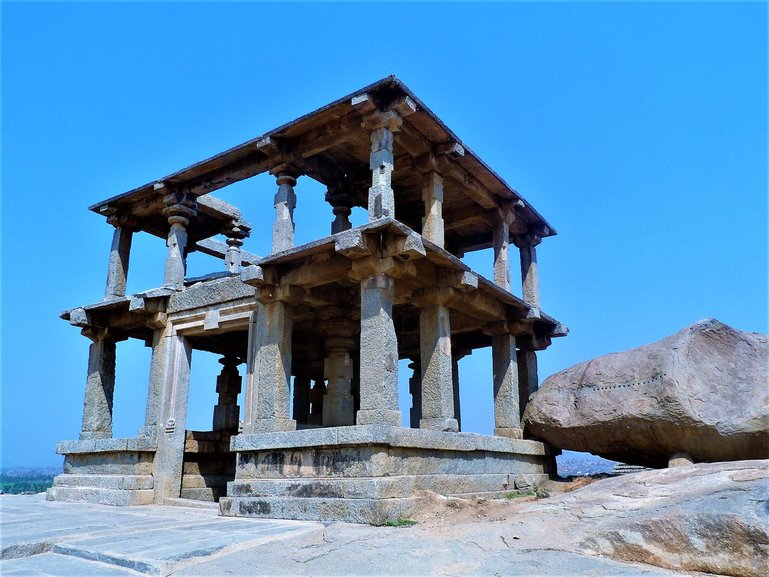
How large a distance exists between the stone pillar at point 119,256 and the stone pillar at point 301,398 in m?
5.53

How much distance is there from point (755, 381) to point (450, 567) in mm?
6421

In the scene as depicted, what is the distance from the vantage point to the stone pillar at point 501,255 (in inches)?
486

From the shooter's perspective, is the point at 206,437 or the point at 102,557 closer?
the point at 102,557

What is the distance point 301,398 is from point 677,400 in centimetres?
1036

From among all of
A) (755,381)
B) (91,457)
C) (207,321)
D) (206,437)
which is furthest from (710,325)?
(91,457)

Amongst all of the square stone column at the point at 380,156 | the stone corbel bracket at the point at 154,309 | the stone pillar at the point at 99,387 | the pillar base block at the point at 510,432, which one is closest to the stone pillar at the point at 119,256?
the stone pillar at the point at 99,387

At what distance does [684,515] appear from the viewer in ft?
16.8

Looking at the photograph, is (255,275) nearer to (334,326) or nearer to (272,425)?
(272,425)

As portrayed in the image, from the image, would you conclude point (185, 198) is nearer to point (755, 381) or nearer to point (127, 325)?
point (127, 325)

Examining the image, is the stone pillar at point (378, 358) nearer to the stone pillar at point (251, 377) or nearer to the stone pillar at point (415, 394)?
the stone pillar at point (251, 377)

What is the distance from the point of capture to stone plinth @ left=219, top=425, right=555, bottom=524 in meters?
7.62

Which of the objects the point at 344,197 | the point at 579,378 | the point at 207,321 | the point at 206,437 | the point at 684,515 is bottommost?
the point at 684,515

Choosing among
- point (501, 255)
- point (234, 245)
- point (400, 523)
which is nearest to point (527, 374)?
point (501, 255)

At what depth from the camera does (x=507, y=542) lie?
5.69 meters
